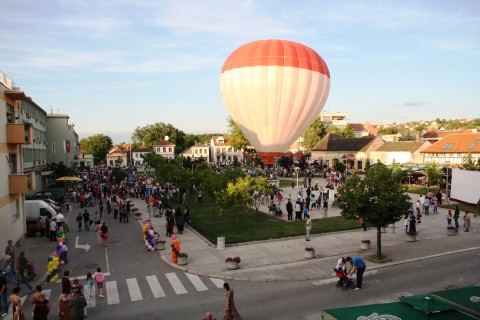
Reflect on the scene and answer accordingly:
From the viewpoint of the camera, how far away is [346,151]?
75062 mm

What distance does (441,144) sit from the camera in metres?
59.1

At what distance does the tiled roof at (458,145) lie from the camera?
2136 inches

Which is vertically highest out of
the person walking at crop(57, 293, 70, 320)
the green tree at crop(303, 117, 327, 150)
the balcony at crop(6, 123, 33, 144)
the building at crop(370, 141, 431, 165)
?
the green tree at crop(303, 117, 327, 150)

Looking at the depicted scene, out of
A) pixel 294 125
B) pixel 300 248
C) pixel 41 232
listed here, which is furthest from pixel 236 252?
pixel 294 125

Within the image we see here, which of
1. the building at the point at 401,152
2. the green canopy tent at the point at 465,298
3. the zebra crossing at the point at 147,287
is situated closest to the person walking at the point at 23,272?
the zebra crossing at the point at 147,287

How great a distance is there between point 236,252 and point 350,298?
7187 millimetres

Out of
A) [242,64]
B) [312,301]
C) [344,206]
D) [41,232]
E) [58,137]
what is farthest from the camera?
[58,137]

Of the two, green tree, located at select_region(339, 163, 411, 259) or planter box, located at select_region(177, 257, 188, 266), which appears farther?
planter box, located at select_region(177, 257, 188, 266)

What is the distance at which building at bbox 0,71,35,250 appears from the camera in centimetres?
2101

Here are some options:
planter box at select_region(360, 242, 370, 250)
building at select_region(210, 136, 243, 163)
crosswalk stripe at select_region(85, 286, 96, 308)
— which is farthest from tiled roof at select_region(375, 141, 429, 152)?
crosswalk stripe at select_region(85, 286, 96, 308)

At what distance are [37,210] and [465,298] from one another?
2630cm

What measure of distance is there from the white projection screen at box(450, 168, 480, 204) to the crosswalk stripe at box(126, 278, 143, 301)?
93.4ft

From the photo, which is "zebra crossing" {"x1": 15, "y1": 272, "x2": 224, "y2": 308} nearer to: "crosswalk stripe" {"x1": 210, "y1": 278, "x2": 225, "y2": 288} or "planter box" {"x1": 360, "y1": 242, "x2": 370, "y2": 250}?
"crosswalk stripe" {"x1": 210, "y1": 278, "x2": 225, "y2": 288}

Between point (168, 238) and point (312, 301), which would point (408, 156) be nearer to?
point (168, 238)
